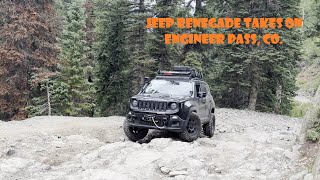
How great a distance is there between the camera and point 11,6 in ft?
65.0

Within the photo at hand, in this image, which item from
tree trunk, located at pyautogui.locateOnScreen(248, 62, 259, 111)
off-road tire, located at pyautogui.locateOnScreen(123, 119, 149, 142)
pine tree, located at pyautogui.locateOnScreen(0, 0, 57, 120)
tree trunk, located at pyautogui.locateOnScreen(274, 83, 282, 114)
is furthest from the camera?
tree trunk, located at pyautogui.locateOnScreen(274, 83, 282, 114)

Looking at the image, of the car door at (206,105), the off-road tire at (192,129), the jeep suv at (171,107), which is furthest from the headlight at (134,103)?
the car door at (206,105)

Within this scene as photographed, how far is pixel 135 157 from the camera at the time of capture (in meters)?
8.12

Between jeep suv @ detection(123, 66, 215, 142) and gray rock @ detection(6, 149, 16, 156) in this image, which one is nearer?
gray rock @ detection(6, 149, 16, 156)

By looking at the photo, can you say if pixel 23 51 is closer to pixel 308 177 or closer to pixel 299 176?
pixel 299 176

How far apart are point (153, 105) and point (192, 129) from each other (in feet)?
4.69

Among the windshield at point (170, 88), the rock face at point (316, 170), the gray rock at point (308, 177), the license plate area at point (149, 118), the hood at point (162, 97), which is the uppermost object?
the windshield at point (170, 88)

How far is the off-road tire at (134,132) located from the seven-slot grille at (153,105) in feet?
3.03

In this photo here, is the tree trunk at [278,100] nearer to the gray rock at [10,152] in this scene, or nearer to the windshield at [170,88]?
the windshield at [170,88]

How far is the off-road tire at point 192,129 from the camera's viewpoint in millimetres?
9922

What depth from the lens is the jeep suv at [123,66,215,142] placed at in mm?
9781

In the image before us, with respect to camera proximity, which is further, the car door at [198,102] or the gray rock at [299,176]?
the car door at [198,102]

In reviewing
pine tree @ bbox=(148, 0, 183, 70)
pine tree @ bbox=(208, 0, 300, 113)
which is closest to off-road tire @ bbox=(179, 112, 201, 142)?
pine tree @ bbox=(208, 0, 300, 113)
